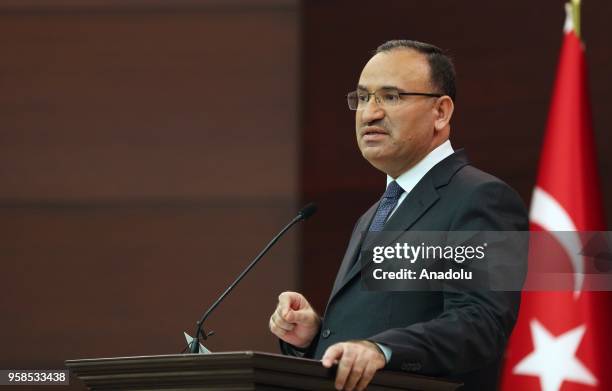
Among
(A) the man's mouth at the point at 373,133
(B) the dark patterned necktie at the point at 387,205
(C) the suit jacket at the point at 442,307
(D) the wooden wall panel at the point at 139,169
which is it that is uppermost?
(D) the wooden wall panel at the point at 139,169

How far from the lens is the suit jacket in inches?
82.0

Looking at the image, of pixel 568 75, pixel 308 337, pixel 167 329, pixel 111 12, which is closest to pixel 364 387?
pixel 308 337

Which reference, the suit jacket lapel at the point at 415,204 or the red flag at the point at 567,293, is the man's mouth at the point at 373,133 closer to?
the suit jacket lapel at the point at 415,204

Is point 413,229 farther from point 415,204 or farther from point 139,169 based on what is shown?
point 139,169

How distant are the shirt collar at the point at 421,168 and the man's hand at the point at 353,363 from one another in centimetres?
73

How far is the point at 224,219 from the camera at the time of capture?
479 cm

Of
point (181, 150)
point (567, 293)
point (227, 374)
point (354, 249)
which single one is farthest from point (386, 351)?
point (181, 150)

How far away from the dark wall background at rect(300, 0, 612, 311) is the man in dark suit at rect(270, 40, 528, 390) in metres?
1.78

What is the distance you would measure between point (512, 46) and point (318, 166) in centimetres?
105

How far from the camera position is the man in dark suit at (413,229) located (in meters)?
2.06

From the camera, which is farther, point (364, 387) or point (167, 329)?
point (167, 329)

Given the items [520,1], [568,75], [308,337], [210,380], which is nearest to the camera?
[210,380]

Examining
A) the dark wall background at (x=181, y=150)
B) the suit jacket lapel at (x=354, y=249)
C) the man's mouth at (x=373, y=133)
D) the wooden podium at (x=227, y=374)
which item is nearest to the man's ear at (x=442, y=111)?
the man's mouth at (x=373, y=133)

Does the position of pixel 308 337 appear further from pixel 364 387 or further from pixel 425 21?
pixel 425 21
